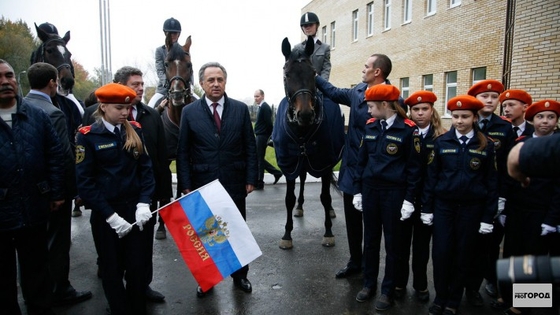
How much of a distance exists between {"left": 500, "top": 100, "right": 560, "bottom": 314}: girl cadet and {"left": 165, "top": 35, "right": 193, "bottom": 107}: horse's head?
14.2 feet

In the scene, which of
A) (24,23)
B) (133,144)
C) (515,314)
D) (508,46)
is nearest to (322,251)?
(515,314)

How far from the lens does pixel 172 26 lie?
21.3 ft

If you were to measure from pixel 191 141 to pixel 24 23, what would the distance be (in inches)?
2431

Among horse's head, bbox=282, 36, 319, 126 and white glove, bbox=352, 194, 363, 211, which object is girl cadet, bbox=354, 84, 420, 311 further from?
horse's head, bbox=282, 36, 319, 126

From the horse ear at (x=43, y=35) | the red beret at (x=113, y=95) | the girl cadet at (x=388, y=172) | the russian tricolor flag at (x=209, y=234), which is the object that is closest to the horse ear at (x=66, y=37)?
the horse ear at (x=43, y=35)

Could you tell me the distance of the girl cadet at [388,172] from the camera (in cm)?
351

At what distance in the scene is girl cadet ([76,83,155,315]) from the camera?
2955mm

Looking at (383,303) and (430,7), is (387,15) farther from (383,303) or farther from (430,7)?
(383,303)

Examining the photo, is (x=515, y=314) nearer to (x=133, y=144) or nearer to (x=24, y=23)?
(x=133, y=144)

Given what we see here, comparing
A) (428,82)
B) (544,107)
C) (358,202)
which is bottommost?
(358,202)

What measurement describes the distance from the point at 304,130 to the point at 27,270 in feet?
10.7

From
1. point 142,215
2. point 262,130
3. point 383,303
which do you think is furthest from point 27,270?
point 262,130

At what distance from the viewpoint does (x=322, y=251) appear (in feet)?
16.8

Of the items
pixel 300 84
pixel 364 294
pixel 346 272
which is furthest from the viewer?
pixel 300 84
